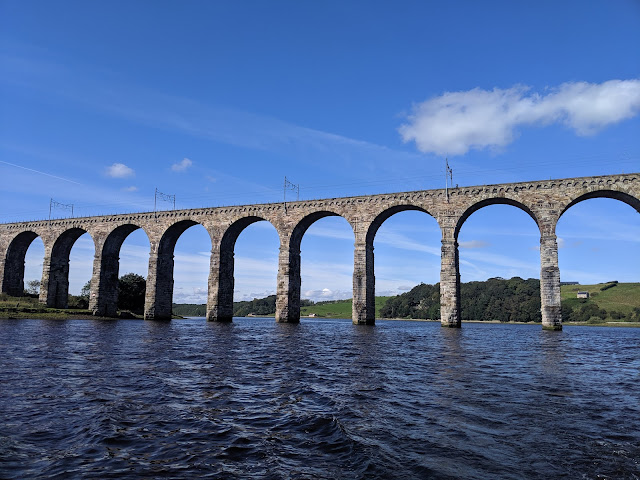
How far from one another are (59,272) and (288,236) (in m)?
39.9

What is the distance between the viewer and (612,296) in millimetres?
117188

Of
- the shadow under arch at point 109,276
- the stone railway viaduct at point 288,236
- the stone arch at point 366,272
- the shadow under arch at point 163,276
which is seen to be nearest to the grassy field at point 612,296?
the stone railway viaduct at point 288,236

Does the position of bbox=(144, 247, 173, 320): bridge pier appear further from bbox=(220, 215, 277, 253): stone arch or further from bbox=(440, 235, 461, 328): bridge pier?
bbox=(440, 235, 461, 328): bridge pier

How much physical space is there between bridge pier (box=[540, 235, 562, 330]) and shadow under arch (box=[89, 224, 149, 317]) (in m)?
53.2

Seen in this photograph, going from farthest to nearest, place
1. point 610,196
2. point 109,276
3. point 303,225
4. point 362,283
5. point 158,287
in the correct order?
1. point 109,276
2. point 158,287
3. point 303,225
4. point 362,283
5. point 610,196

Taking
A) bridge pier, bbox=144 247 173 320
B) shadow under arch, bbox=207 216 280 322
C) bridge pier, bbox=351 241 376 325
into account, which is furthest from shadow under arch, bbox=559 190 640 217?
bridge pier, bbox=144 247 173 320

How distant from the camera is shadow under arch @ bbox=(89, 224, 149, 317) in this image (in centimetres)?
6206

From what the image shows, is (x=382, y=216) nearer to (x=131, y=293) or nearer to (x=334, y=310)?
(x=131, y=293)

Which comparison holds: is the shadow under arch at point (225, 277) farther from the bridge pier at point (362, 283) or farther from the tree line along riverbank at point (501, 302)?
the tree line along riverbank at point (501, 302)

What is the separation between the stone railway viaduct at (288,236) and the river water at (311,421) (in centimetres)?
3132

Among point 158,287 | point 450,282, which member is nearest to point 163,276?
point 158,287

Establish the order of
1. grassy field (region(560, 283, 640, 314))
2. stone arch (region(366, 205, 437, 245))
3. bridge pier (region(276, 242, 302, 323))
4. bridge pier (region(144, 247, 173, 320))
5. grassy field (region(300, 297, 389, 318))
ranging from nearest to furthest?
1. stone arch (region(366, 205, 437, 245))
2. bridge pier (region(276, 242, 302, 323))
3. bridge pier (region(144, 247, 173, 320))
4. grassy field (region(560, 283, 640, 314))
5. grassy field (region(300, 297, 389, 318))

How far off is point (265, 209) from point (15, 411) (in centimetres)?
4857

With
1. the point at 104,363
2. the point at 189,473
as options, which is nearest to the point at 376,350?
the point at 104,363
